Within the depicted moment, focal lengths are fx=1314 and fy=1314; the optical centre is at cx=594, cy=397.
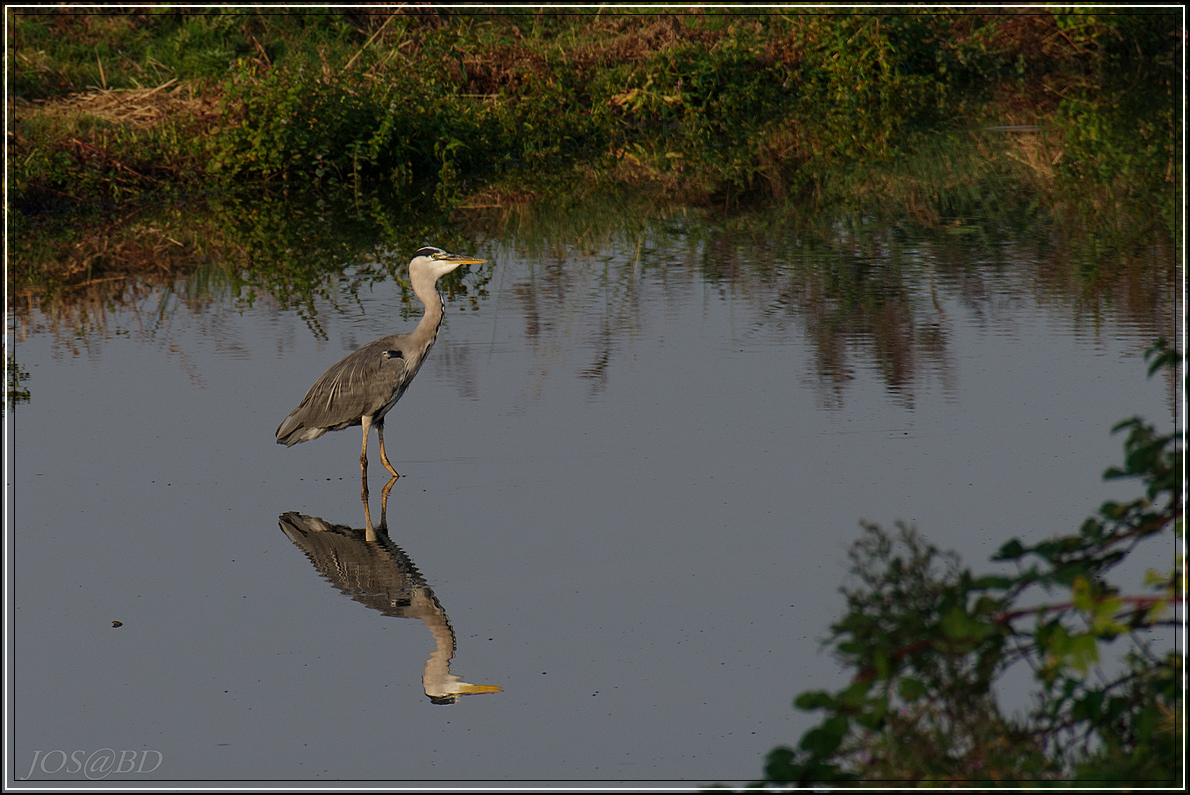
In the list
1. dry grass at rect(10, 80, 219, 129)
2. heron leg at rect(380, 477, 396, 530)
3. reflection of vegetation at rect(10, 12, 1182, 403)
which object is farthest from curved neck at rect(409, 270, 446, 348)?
dry grass at rect(10, 80, 219, 129)

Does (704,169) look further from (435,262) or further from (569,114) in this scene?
(435,262)

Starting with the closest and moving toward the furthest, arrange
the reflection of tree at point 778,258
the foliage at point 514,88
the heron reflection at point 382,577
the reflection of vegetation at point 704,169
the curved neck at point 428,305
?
the heron reflection at point 382,577 < the curved neck at point 428,305 < the reflection of tree at point 778,258 < the reflection of vegetation at point 704,169 < the foliage at point 514,88

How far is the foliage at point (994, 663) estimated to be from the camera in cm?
255

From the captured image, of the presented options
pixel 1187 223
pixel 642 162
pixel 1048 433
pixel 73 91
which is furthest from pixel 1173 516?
pixel 73 91

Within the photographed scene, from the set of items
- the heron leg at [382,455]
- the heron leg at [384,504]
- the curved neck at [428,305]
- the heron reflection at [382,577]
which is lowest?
the heron reflection at [382,577]

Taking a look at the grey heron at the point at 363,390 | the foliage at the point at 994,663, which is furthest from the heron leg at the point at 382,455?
the foliage at the point at 994,663

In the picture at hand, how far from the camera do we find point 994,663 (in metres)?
2.77

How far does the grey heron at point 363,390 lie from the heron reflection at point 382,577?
0.53 meters

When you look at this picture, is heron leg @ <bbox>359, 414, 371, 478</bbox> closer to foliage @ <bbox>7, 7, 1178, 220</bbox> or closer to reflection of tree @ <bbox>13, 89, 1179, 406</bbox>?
reflection of tree @ <bbox>13, 89, 1179, 406</bbox>

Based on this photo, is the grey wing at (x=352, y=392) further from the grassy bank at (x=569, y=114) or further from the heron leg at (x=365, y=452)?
the grassy bank at (x=569, y=114)

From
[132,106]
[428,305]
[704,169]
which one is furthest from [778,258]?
[132,106]

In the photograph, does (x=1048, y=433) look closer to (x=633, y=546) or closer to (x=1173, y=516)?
(x=633, y=546)

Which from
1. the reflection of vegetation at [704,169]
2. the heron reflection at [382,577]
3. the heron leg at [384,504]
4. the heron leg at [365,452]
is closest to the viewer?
the heron reflection at [382,577]

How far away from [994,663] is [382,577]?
3.70 meters
